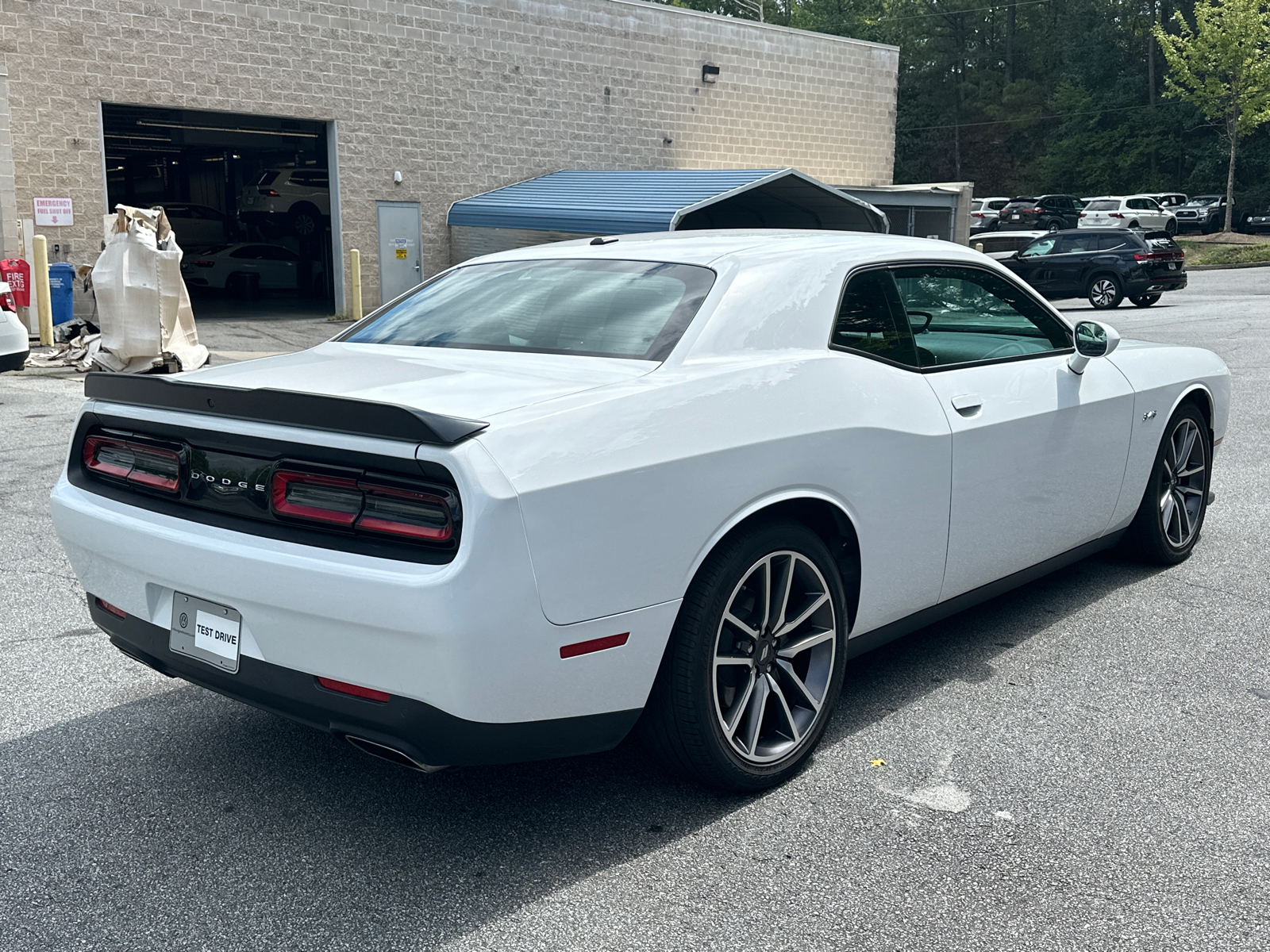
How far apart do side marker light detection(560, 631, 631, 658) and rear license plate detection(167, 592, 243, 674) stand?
2.82 ft

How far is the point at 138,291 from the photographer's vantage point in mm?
12750

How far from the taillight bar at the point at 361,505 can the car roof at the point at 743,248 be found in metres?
1.45

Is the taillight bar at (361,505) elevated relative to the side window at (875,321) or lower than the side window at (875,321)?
lower

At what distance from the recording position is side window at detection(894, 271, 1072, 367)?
4.16 m

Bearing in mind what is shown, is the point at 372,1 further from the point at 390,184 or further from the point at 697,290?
the point at 697,290

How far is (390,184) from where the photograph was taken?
22.9 m

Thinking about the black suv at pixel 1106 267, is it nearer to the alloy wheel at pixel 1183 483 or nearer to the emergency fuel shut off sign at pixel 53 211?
the emergency fuel shut off sign at pixel 53 211

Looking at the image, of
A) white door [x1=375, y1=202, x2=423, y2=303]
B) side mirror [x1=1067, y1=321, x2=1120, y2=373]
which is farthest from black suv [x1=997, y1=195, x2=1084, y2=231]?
side mirror [x1=1067, y1=321, x2=1120, y2=373]

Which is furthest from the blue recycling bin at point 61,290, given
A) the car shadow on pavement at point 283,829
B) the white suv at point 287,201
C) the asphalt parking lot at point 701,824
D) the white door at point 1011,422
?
the white door at point 1011,422

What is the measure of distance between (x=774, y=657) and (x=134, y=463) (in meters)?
1.93

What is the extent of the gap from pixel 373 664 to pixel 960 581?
2.25 meters

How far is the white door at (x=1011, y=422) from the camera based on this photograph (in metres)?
4.09

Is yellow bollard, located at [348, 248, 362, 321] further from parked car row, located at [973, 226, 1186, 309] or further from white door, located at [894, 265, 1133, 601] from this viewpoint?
white door, located at [894, 265, 1133, 601]

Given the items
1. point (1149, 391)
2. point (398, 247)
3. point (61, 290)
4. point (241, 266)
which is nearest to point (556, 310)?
point (1149, 391)
